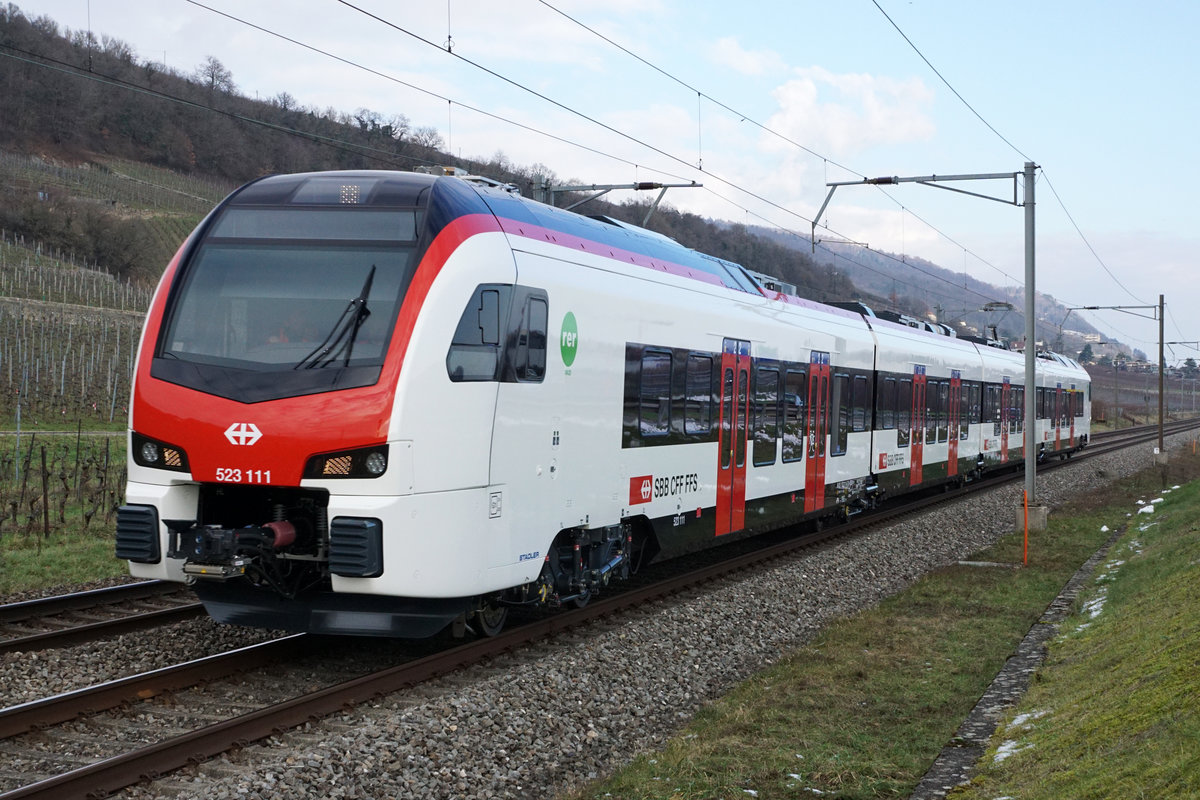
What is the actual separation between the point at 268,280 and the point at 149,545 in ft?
6.83

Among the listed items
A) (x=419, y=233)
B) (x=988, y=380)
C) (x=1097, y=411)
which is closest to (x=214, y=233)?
(x=419, y=233)

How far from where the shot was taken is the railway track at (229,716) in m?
5.71

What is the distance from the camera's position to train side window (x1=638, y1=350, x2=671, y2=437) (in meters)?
11.0

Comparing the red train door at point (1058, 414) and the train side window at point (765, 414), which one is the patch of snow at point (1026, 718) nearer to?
the train side window at point (765, 414)

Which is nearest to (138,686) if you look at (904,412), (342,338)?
(342,338)

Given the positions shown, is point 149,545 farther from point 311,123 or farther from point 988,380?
point 311,123

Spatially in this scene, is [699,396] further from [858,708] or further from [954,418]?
[954,418]

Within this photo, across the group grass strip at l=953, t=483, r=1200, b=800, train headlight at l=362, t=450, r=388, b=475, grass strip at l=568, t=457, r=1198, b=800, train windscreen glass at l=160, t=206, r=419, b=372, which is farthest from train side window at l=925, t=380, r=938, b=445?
train headlight at l=362, t=450, r=388, b=475

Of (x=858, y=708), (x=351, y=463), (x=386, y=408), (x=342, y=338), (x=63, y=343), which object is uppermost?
(x=63, y=343)

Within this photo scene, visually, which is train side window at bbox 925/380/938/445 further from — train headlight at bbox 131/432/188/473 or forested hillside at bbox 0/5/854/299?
forested hillside at bbox 0/5/854/299

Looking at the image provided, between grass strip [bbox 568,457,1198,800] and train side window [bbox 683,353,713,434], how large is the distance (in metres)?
2.58

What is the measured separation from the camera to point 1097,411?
90.4 metres

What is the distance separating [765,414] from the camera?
14.4 metres

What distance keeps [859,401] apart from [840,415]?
118cm
